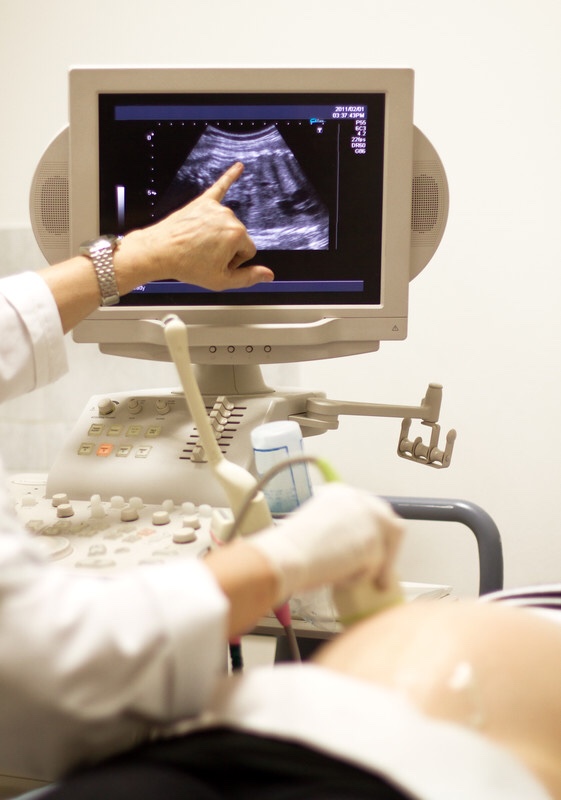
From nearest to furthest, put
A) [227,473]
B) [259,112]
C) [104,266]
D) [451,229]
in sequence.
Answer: [227,473], [104,266], [259,112], [451,229]

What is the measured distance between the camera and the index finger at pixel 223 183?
4.50 feet

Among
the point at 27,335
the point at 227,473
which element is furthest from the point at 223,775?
the point at 27,335

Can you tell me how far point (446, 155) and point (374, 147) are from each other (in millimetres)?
959

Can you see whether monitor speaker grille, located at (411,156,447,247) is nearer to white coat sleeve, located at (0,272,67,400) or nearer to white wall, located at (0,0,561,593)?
white coat sleeve, located at (0,272,67,400)

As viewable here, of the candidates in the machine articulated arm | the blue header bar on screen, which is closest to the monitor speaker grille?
the blue header bar on screen

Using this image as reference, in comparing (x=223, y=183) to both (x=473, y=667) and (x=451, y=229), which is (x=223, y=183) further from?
(x=451, y=229)

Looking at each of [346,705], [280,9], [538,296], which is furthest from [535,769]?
[280,9]

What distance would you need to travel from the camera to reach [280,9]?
7.63 feet

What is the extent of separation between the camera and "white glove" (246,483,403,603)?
0.65m

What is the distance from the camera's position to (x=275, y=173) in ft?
4.68

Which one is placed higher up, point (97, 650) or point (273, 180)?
point (273, 180)

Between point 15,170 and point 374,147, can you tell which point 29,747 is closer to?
point 374,147

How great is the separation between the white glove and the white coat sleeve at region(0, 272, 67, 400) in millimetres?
653

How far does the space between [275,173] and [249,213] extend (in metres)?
0.08
